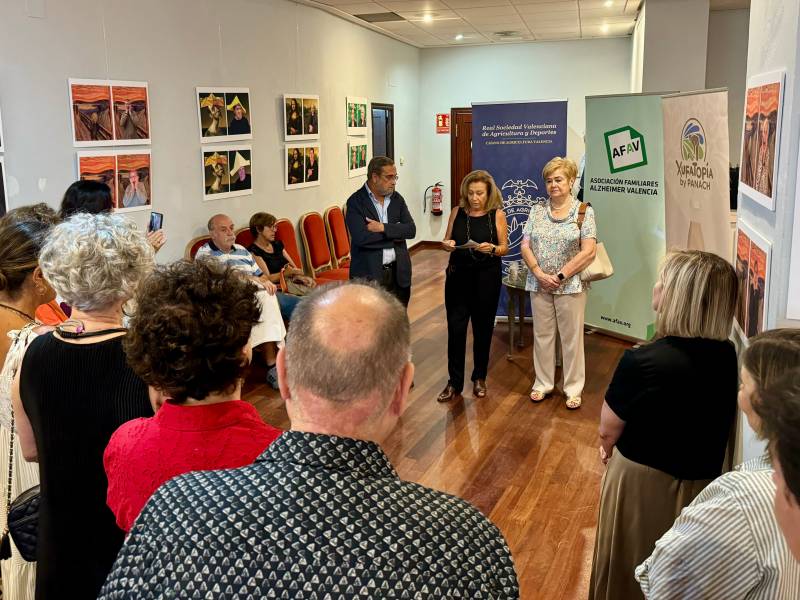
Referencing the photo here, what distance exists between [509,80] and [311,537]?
38.1 ft

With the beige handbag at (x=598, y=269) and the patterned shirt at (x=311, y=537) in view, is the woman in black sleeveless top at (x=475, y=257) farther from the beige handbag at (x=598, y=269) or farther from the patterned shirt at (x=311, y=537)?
the patterned shirt at (x=311, y=537)

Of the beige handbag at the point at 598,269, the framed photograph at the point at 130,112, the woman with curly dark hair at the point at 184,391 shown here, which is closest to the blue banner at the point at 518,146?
the beige handbag at the point at 598,269

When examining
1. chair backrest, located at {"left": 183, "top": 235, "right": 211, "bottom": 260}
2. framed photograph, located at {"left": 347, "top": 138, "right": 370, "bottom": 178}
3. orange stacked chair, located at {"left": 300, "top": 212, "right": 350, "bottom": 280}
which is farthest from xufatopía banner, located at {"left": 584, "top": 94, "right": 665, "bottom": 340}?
framed photograph, located at {"left": 347, "top": 138, "right": 370, "bottom": 178}

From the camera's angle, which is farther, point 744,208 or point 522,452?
point 522,452

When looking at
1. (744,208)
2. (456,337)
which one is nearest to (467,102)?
(456,337)

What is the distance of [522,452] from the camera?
4.43m

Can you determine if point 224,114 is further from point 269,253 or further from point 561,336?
point 561,336

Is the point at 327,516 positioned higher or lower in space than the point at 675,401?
higher

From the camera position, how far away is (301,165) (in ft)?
25.1

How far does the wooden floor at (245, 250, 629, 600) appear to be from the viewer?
133 inches

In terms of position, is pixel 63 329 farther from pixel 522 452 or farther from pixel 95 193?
pixel 522 452

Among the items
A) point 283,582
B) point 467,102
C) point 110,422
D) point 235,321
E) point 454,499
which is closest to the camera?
point 283,582

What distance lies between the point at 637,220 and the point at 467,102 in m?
6.56

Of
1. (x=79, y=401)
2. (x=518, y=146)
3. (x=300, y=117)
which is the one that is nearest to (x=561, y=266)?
(x=518, y=146)
